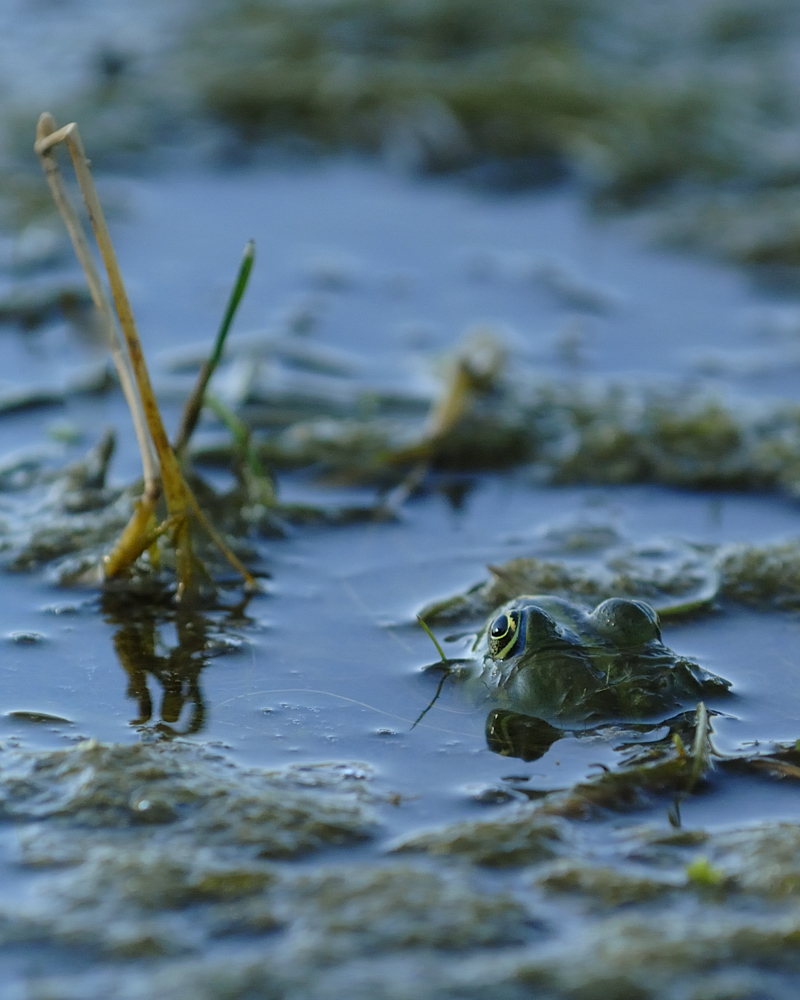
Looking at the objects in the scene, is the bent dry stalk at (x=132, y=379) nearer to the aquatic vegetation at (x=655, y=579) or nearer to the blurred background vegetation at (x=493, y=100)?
the aquatic vegetation at (x=655, y=579)

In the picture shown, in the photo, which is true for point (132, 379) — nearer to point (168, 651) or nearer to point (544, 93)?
point (168, 651)

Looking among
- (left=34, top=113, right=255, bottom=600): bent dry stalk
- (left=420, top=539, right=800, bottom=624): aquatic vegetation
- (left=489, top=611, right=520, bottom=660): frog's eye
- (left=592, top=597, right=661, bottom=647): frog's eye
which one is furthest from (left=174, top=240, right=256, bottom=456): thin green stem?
(left=592, top=597, right=661, bottom=647): frog's eye

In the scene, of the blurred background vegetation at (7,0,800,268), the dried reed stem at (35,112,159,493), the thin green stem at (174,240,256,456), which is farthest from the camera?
the blurred background vegetation at (7,0,800,268)

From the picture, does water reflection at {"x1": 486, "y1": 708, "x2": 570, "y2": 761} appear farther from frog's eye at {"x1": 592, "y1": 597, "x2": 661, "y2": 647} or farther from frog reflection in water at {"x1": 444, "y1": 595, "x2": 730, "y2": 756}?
frog's eye at {"x1": 592, "y1": 597, "x2": 661, "y2": 647}

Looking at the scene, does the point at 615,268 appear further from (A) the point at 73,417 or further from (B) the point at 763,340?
(A) the point at 73,417

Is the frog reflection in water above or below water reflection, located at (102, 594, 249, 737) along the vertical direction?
above

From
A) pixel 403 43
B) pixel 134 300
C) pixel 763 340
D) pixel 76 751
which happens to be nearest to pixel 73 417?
pixel 134 300

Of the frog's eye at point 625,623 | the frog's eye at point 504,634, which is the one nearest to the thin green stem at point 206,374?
the frog's eye at point 504,634
